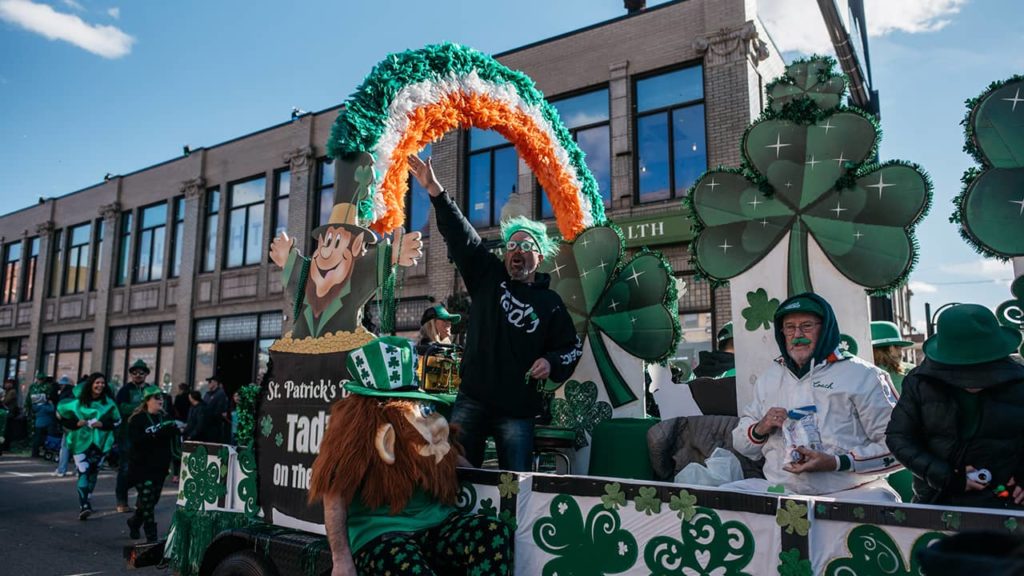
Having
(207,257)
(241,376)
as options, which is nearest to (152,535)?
(241,376)

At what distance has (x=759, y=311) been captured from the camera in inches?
164

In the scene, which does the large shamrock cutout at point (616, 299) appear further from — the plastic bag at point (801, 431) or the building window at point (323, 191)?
the building window at point (323, 191)

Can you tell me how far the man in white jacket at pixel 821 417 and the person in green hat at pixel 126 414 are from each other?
7102 mm

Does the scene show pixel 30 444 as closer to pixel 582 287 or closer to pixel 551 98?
pixel 551 98

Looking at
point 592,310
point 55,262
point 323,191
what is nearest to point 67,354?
point 55,262

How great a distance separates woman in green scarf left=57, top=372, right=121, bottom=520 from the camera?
866cm

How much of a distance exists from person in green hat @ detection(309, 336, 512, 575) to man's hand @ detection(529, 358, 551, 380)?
0.90 meters

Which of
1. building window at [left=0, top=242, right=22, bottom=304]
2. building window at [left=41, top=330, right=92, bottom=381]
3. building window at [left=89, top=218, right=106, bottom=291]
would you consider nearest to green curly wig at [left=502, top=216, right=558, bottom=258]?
building window at [left=41, top=330, right=92, bottom=381]

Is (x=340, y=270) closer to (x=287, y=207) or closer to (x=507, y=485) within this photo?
(x=507, y=485)

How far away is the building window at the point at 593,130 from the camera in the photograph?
46.3 feet

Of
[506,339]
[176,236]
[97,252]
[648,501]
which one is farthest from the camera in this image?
[97,252]

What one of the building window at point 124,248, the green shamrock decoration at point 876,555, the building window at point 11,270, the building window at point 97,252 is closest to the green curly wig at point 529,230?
the green shamrock decoration at point 876,555

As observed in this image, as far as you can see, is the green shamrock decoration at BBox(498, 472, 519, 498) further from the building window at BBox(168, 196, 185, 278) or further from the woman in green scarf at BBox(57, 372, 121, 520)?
the building window at BBox(168, 196, 185, 278)

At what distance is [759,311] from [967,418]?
Result: 1.65m
